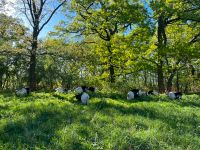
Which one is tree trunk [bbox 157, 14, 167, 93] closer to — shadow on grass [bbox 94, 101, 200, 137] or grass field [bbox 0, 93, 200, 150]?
shadow on grass [bbox 94, 101, 200, 137]

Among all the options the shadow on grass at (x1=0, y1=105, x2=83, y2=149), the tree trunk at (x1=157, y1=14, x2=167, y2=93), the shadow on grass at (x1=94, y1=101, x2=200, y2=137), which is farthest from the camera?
the tree trunk at (x1=157, y1=14, x2=167, y2=93)

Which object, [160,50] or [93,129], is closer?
[93,129]

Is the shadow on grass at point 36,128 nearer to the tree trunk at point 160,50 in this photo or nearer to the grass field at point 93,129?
the grass field at point 93,129

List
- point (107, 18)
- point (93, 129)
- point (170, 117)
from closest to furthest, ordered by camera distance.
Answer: point (93, 129), point (170, 117), point (107, 18)

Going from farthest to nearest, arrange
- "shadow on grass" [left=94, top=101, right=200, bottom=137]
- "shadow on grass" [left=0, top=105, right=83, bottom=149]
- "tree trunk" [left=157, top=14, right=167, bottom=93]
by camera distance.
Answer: "tree trunk" [left=157, top=14, right=167, bottom=93] < "shadow on grass" [left=94, top=101, right=200, bottom=137] < "shadow on grass" [left=0, top=105, right=83, bottom=149]

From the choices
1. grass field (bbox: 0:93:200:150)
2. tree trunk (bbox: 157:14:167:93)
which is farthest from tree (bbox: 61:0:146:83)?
grass field (bbox: 0:93:200:150)

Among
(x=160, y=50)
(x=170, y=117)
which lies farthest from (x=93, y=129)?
(x=160, y=50)

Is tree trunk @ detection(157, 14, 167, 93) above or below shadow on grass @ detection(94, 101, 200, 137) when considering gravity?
above

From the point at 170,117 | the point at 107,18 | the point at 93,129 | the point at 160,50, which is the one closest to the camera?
the point at 93,129

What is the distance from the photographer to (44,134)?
8078 millimetres

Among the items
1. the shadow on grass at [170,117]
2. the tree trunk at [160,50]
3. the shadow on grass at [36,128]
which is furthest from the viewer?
the tree trunk at [160,50]

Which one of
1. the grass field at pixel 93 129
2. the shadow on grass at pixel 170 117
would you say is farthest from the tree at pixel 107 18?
the grass field at pixel 93 129

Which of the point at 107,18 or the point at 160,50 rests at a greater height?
the point at 107,18

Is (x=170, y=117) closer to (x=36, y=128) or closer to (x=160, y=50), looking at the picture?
(x=36, y=128)
